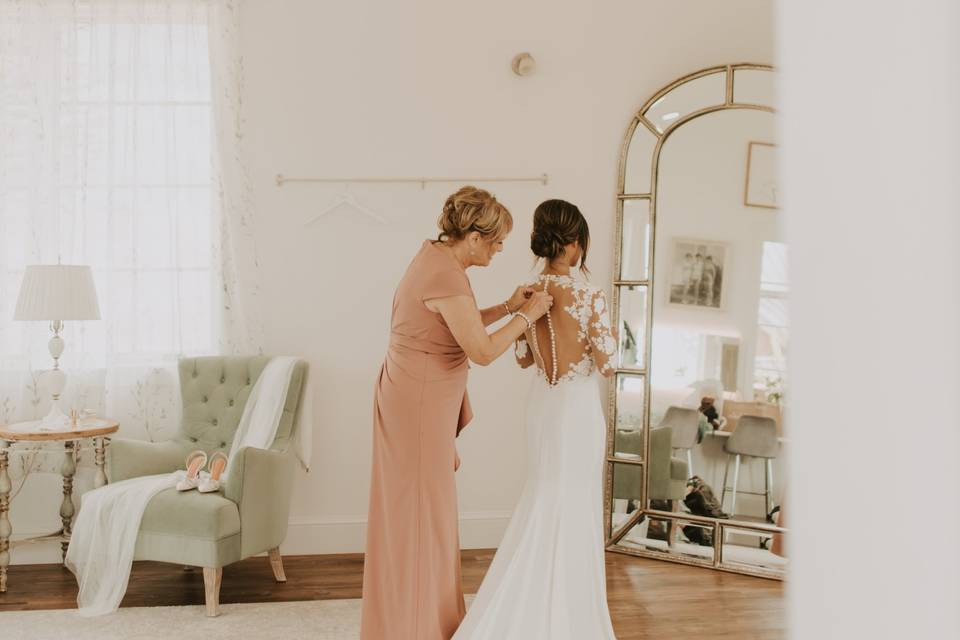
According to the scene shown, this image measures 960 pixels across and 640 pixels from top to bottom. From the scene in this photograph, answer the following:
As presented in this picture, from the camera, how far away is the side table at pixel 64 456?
345 cm

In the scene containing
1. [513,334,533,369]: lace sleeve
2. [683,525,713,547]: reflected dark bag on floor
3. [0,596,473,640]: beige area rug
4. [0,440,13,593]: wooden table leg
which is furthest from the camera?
[683,525,713,547]: reflected dark bag on floor

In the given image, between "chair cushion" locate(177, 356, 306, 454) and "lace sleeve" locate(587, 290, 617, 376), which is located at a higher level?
"lace sleeve" locate(587, 290, 617, 376)

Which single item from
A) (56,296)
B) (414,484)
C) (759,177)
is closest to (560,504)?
(414,484)

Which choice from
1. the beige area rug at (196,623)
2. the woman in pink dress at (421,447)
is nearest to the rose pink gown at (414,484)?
the woman in pink dress at (421,447)

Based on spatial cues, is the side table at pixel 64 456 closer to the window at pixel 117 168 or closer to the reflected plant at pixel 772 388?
the window at pixel 117 168

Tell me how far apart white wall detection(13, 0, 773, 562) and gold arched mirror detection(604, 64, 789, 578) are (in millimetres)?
251

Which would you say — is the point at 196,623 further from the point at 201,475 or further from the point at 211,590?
the point at 201,475

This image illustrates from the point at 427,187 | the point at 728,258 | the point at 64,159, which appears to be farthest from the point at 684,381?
the point at 64,159

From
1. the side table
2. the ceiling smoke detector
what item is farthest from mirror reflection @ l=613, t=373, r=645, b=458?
the side table

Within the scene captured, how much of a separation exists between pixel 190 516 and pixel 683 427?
8.44ft

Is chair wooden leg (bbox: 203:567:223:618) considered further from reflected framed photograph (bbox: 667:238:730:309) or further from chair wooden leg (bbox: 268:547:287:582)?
reflected framed photograph (bbox: 667:238:730:309)

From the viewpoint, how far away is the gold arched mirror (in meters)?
3.96

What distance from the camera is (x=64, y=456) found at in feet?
12.5

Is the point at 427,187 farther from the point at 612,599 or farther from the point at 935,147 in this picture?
the point at 935,147
